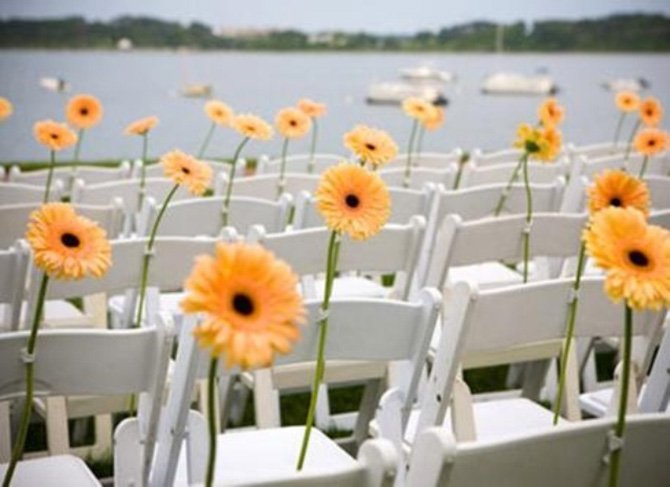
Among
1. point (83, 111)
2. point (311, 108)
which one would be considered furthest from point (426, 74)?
point (83, 111)

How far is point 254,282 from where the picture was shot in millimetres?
1184

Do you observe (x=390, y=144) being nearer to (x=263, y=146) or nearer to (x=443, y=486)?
(x=443, y=486)

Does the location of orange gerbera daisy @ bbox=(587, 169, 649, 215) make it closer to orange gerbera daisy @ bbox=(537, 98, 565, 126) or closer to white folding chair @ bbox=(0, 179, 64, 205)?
orange gerbera daisy @ bbox=(537, 98, 565, 126)

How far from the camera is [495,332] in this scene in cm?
231

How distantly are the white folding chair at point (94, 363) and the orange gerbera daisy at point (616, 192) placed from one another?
887 mm

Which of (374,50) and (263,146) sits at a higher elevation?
(374,50)

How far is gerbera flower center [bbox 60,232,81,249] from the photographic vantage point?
1.87 meters

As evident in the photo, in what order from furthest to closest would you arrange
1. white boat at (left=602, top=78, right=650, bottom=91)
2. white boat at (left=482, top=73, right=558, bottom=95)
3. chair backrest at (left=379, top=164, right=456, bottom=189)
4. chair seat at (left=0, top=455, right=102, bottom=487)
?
white boat at (left=482, top=73, right=558, bottom=95) < white boat at (left=602, top=78, right=650, bottom=91) < chair backrest at (left=379, top=164, right=456, bottom=189) < chair seat at (left=0, top=455, right=102, bottom=487)

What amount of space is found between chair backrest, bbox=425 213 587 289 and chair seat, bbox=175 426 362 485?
98cm

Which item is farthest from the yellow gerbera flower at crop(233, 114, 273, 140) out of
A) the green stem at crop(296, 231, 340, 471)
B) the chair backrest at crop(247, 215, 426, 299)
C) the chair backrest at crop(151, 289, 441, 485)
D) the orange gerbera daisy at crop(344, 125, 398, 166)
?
the green stem at crop(296, 231, 340, 471)

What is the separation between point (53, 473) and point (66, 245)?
0.57 metres

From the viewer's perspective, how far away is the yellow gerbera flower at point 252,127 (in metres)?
3.69

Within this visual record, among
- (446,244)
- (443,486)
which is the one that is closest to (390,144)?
(446,244)

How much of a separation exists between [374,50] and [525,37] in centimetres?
162
